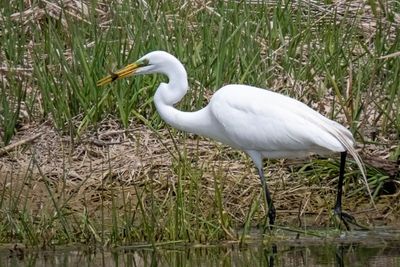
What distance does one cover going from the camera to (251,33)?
11.6m

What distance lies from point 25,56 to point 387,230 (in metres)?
4.20

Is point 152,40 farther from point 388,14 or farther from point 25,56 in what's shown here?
point 388,14

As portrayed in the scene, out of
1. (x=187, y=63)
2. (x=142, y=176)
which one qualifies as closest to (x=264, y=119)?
(x=142, y=176)

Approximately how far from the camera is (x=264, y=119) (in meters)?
9.09

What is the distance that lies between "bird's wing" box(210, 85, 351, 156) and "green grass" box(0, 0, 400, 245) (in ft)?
1.18

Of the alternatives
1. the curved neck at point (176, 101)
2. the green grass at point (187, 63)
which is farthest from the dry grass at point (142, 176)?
the curved neck at point (176, 101)

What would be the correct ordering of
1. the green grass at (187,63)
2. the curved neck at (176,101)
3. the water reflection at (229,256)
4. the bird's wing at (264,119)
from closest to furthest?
the water reflection at (229,256) → the bird's wing at (264,119) → the curved neck at (176,101) → the green grass at (187,63)

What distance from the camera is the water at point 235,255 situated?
7.81 meters

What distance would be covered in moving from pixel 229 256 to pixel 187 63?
3.23m

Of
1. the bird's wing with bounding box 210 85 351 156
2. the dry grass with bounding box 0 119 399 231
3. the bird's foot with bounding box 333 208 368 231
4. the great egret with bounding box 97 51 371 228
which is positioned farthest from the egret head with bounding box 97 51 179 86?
the bird's foot with bounding box 333 208 368 231

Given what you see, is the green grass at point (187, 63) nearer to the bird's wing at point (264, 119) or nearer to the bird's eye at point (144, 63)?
the bird's wing at point (264, 119)

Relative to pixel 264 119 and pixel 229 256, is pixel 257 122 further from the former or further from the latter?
pixel 229 256

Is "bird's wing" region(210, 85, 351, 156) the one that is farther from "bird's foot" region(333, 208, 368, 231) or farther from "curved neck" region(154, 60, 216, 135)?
"bird's foot" region(333, 208, 368, 231)

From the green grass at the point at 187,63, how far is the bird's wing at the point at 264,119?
36 centimetres
